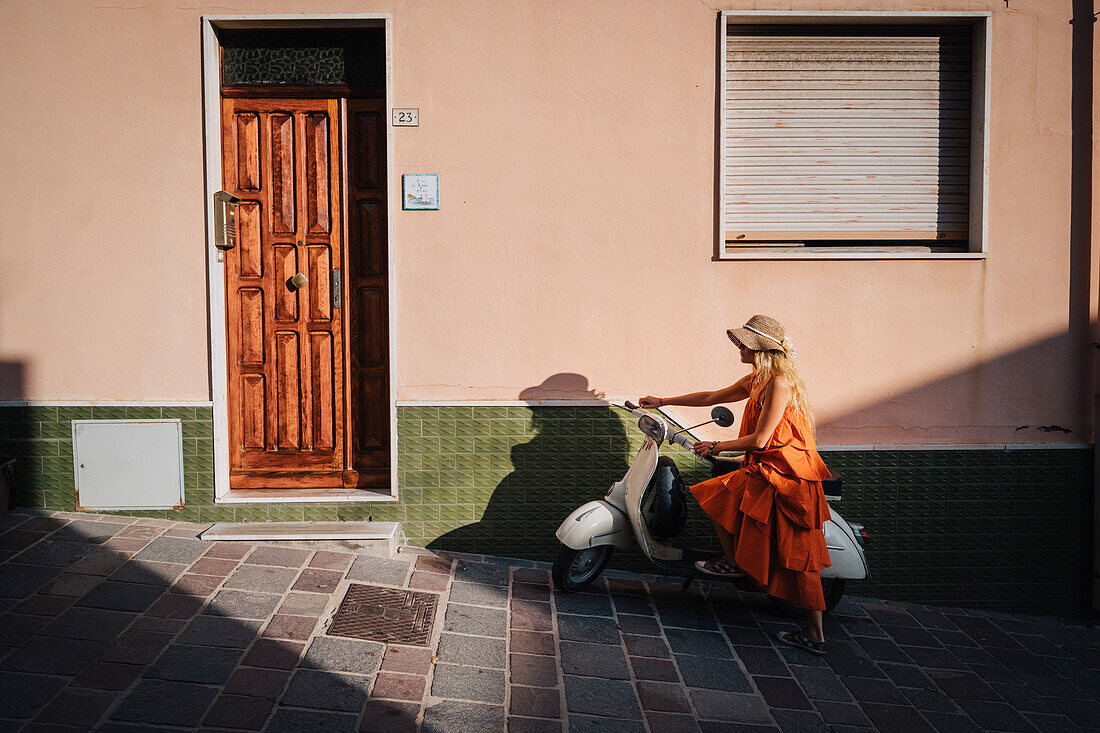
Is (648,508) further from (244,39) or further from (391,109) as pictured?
(244,39)

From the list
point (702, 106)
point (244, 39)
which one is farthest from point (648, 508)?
point (244, 39)

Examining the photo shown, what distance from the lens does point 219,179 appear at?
504 centimetres

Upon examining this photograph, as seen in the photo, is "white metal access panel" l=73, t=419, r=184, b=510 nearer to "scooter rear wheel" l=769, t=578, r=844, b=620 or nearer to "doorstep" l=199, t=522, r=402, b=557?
"doorstep" l=199, t=522, r=402, b=557

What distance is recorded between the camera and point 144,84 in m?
4.90

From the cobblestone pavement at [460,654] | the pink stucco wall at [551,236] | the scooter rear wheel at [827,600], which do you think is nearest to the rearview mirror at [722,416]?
the pink stucco wall at [551,236]

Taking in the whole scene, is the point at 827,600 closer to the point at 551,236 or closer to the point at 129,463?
the point at 551,236

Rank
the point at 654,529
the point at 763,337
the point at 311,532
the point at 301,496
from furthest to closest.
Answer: the point at 301,496
the point at 311,532
the point at 654,529
the point at 763,337

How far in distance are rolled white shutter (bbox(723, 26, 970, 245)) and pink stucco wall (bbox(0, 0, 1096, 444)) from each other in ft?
0.73

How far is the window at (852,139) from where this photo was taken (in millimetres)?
5152

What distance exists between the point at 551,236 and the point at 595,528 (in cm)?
→ 191

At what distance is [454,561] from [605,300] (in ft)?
6.45

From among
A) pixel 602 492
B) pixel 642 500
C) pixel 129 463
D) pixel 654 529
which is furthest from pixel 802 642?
pixel 129 463

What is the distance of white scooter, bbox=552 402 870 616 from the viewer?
14.2 ft

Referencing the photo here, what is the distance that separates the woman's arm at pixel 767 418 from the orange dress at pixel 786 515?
2.9 inches
